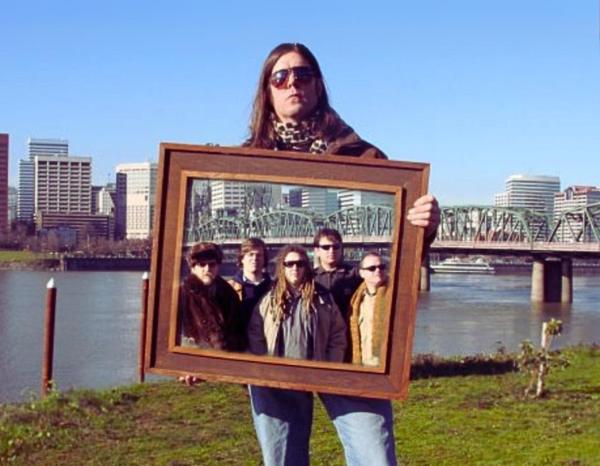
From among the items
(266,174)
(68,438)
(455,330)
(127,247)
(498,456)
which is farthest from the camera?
(127,247)

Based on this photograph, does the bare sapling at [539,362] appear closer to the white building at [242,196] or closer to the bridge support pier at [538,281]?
the white building at [242,196]

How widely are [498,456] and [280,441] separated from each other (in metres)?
3.17

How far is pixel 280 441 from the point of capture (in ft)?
8.96

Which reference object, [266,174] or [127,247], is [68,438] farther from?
[127,247]

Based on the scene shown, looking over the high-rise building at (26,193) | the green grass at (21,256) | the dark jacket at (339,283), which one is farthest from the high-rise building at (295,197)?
the high-rise building at (26,193)

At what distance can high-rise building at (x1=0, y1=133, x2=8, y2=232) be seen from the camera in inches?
3903

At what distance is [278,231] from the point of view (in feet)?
8.86

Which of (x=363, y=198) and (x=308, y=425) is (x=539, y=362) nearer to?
(x=308, y=425)

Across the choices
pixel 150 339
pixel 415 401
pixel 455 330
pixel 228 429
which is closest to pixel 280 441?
pixel 150 339

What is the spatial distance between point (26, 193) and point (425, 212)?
159 m

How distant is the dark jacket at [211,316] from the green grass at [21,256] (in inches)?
2593

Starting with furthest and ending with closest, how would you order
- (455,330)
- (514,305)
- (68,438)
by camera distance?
(514,305)
(455,330)
(68,438)

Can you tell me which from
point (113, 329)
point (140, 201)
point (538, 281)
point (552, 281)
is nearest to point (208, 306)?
point (113, 329)

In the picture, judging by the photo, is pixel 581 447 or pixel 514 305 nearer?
pixel 581 447
